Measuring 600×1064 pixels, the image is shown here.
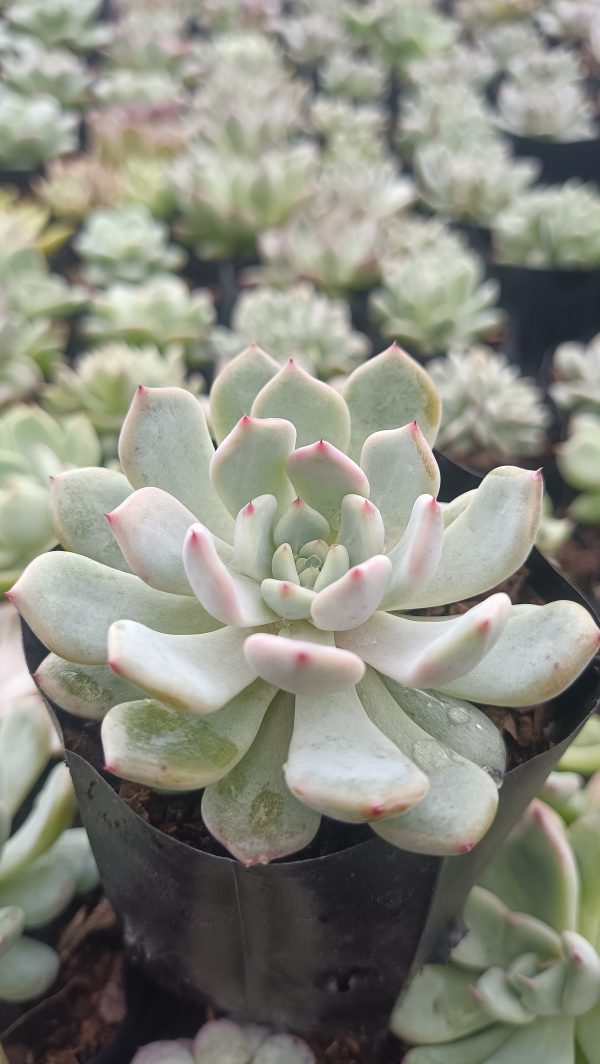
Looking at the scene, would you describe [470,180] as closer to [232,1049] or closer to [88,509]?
[88,509]

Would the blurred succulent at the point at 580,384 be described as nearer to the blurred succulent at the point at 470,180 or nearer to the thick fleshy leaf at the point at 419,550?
the blurred succulent at the point at 470,180

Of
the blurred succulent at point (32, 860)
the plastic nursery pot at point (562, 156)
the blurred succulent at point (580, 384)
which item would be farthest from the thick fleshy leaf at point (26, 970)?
the plastic nursery pot at point (562, 156)

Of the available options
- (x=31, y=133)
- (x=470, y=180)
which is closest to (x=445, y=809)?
(x=470, y=180)

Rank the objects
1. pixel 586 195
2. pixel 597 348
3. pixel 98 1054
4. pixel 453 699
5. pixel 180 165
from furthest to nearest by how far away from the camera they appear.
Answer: pixel 180 165, pixel 586 195, pixel 597 348, pixel 98 1054, pixel 453 699

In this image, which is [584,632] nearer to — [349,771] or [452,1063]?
[349,771]

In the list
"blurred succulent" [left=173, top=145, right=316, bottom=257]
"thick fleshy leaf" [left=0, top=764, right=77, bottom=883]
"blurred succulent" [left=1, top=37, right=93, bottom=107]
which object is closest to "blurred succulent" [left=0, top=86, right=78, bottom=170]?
"blurred succulent" [left=1, top=37, right=93, bottom=107]

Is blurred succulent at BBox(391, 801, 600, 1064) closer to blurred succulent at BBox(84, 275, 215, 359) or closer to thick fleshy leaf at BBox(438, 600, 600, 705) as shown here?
thick fleshy leaf at BBox(438, 600, 600, 705)

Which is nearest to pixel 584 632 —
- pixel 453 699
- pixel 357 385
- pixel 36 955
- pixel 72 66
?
pixel 453 699
